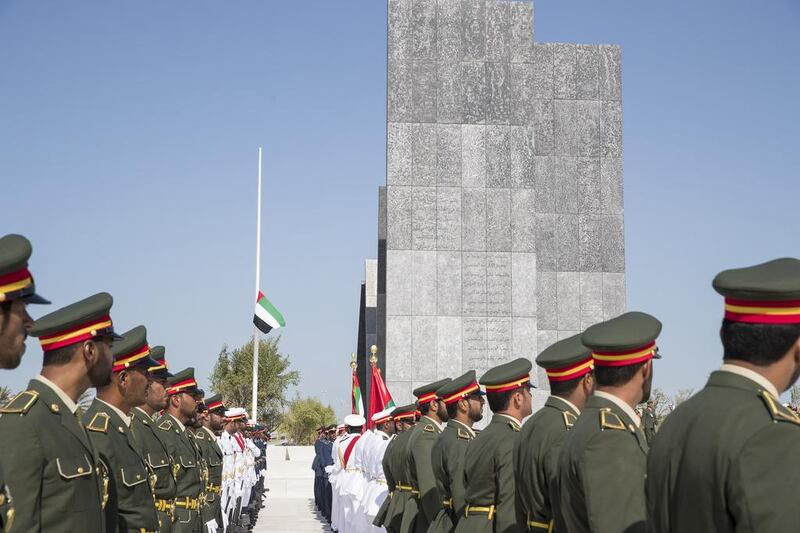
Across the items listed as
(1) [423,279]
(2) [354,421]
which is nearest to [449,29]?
(1) [423,279]

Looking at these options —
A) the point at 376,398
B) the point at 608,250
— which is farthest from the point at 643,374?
the point at 608,250

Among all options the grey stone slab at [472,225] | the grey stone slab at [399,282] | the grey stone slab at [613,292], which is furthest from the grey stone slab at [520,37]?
the grey stone slab at [613,292]

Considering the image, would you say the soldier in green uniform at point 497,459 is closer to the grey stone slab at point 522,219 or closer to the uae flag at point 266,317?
the grey stone slab at point 522,219

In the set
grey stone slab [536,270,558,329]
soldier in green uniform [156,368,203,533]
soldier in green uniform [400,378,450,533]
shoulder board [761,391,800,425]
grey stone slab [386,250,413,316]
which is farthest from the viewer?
grey stone slab [536,270,558,329]

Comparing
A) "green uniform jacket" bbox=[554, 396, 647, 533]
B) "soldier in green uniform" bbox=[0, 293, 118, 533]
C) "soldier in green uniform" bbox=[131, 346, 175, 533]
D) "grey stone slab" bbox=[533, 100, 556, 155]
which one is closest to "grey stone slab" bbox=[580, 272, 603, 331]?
"grey stone slab" bbox=[533, 100, 556, 155]

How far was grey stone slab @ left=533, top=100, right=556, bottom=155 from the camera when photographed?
71.9 feet

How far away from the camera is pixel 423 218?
19.5m

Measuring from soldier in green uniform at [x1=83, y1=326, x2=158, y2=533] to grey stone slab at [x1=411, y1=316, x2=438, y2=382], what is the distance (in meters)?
13.6

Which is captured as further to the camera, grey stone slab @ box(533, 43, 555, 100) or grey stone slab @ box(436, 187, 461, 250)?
grey stone slab @ box(533, 43, 555, 100)

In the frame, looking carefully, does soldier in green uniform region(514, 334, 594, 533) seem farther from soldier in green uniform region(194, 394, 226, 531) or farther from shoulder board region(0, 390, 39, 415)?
soldier in green uniform region(194, 394, 226, 531)

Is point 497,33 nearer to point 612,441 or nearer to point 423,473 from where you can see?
point 423,473

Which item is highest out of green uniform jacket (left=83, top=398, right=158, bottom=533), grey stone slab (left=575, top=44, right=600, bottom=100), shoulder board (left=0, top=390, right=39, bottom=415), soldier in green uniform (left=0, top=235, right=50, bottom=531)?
grey stone slab (left=575, top=44, right=600, bottom=100)

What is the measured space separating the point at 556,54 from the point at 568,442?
19.1 meters

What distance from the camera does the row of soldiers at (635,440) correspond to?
2.52 metres
